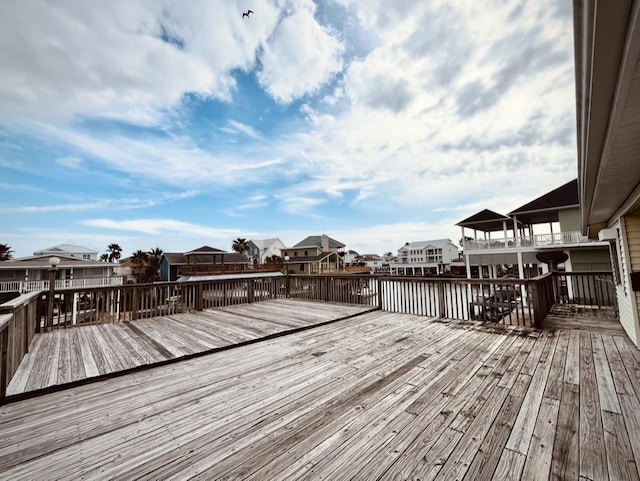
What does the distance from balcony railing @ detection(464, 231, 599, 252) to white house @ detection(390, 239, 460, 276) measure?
20567 millimetres

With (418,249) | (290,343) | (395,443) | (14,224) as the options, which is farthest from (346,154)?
(418,249)

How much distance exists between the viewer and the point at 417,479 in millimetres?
1281

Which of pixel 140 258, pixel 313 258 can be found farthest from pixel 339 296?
pixel 140 258

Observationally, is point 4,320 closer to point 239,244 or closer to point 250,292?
point 250,292

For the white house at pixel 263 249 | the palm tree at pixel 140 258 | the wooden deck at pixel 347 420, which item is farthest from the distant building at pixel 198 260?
the wooden deck at pixel 347 420

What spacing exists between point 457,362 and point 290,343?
7.09ft

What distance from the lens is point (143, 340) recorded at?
150 inches

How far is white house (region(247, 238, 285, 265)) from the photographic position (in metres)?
39.1

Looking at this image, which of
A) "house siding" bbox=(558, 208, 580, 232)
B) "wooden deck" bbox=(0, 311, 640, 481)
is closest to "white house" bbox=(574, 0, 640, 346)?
"wooden deck" bbox=(0, 311, 640, 481)

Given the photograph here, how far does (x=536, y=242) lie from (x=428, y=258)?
24399 millimetres

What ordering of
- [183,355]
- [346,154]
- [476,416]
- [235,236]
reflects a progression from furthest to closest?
[235,236], [346,154], [183,355], [476,416]

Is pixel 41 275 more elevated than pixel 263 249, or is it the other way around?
pixel 263 249

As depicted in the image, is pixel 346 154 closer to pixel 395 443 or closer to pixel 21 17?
pixel 21 17

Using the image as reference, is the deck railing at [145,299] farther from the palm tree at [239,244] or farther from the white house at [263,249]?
the white house at [263,249]
